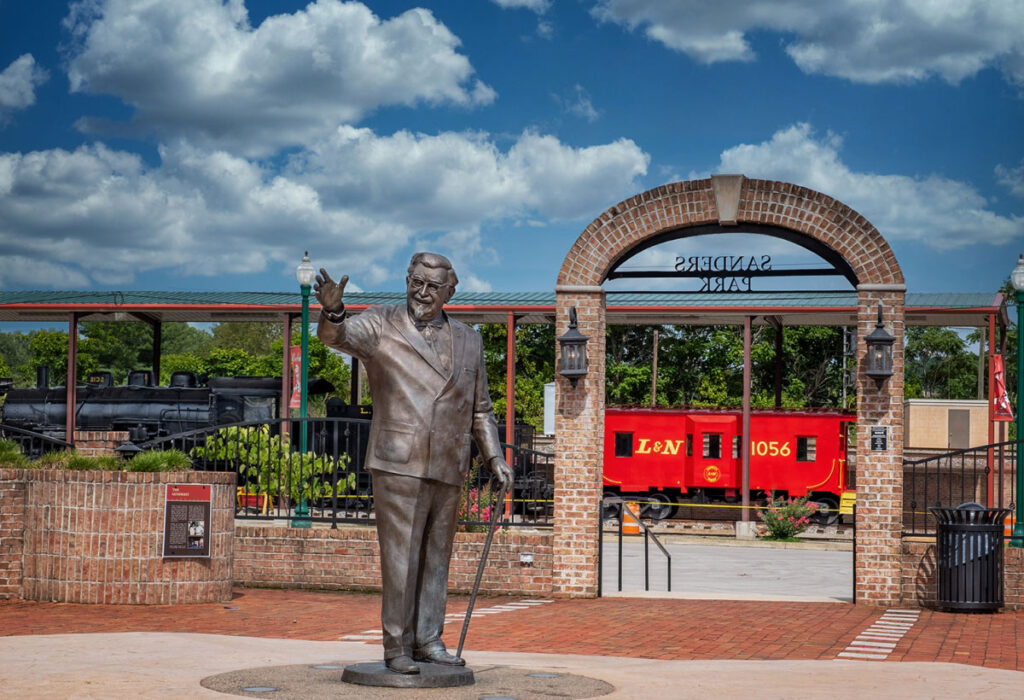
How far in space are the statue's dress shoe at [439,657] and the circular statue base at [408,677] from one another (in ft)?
0.38

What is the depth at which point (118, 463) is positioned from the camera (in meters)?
11.0

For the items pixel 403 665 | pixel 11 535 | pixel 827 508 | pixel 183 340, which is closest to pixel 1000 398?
pixel 827 508

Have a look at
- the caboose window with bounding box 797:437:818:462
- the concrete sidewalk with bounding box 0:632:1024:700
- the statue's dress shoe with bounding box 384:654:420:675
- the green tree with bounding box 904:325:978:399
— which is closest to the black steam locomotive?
the caboose window with bounding box 797:437:818:462

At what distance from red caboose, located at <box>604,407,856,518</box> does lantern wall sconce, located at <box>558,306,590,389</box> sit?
16.8 m

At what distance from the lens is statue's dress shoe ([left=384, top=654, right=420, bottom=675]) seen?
6.22 metres

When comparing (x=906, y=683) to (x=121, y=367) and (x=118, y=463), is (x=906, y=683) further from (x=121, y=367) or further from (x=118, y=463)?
(x=121, y=367)

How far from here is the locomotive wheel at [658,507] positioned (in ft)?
97.5

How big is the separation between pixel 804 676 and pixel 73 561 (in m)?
6.75

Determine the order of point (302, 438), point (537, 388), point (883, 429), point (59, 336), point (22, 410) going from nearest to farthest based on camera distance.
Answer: point (883, 429)
point (302, 438)
point (22, 410)
point (537, 388)
point (59, 336)

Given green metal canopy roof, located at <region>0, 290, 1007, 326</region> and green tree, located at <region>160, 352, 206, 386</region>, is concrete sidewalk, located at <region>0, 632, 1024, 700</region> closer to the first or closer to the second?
green metal canopy roof, located at <region>0, 290, 1007, 326</region>

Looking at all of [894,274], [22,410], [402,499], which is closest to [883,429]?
[894,274]

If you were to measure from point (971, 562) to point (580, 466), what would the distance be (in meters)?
3.86

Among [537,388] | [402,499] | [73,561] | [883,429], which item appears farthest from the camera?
[537,388]

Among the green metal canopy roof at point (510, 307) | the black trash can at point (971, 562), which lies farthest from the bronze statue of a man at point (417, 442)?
the green metal canopy roof at point (510, 307)
